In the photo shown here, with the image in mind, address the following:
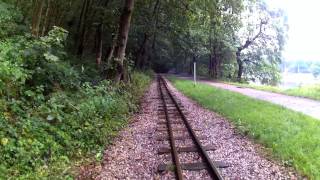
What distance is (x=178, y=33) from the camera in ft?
137

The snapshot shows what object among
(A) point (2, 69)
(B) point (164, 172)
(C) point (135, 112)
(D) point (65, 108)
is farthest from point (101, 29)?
(B) point (164, 172)

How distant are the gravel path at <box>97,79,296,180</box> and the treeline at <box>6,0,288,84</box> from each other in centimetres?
713

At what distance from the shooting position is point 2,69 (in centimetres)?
966

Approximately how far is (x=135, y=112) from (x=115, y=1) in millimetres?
12141

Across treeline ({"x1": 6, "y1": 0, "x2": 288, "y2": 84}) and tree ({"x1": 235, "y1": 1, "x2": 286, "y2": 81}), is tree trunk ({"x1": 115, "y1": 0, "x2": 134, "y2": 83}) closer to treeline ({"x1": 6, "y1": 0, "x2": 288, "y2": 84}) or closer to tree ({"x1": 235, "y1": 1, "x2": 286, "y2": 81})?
treeline ({"x1": 6, "y1": 0, "x2": 288, "y2": 84})

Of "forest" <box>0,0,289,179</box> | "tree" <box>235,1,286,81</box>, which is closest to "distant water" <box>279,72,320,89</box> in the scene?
"tree" <box>235,1,286,81</box>

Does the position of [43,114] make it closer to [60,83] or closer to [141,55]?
[60,83]

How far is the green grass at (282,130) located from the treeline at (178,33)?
22.0 feet

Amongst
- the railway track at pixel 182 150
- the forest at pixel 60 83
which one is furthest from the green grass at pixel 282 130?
the forest at pixel 60 83

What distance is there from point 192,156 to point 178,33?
32598mm

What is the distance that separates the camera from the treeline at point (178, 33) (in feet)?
79.2

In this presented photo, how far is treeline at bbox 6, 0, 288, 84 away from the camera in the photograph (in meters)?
24.1

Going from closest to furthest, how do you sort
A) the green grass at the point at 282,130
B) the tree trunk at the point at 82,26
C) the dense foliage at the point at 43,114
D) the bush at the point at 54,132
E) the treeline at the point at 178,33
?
the bush at the point at 54,132 < the dense foliage at the point at 43,114 < the green grass at the point at 282,130 < the treeline at the point at 178,33 < the tree trunk at the point at 82,26

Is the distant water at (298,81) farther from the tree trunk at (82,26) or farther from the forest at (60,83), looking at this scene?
the tree trunk at (82,26)
